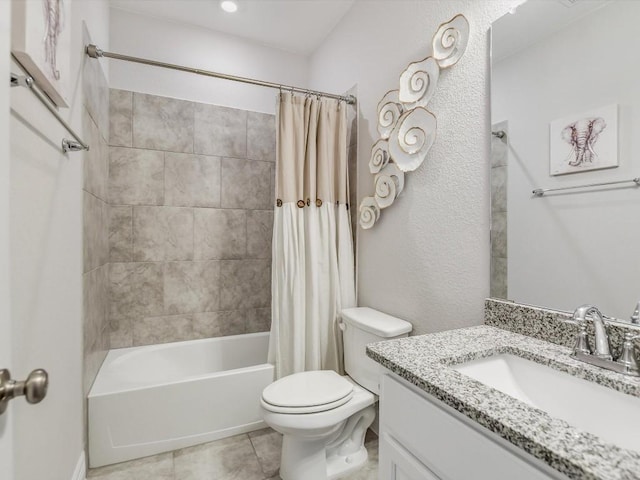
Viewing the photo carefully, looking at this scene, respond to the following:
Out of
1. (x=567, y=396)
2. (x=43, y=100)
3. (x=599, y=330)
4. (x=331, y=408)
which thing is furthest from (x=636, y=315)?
(x=43, y=100)

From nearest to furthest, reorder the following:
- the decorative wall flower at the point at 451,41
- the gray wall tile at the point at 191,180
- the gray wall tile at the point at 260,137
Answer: the decorative wall flower at the point at 451,41
the gray wall tile at the point at 191,180
the gray wall tile at the point at 260,137

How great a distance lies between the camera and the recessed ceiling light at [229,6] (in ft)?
6.93

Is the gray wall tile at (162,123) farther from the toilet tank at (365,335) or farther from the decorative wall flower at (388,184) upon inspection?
the toilet tank at (365,335)

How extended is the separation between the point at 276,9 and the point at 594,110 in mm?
2050

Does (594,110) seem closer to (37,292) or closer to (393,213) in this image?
(393,213)

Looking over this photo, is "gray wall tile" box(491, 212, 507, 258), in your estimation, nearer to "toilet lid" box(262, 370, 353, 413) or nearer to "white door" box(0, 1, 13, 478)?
"toilet lid" box(262, 370, 353, 413)

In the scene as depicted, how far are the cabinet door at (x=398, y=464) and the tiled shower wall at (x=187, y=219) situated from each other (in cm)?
185

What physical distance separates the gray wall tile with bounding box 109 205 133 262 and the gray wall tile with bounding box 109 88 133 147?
1.49ft

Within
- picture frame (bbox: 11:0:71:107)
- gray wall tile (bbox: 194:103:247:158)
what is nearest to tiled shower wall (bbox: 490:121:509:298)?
picture frame (bbox: 11:0:71:107)

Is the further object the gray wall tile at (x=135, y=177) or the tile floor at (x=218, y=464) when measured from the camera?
the gray wall tile at (x=135, y=177)

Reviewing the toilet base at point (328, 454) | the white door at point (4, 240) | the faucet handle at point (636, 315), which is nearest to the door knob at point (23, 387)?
the white door at point (4, 240)

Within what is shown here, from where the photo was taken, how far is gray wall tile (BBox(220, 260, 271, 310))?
2.52m

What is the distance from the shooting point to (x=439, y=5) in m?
1.44

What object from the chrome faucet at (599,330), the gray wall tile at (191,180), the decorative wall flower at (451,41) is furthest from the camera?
the gray wall tile at (191,180)
